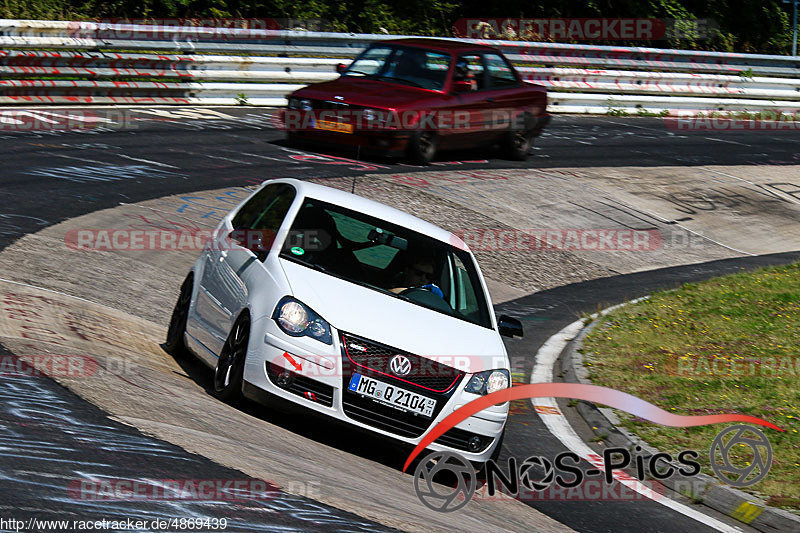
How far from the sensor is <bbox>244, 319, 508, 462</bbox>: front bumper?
6.73 meters

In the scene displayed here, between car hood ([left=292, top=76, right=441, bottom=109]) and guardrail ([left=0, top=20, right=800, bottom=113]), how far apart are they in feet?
12.9

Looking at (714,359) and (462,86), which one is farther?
(462,86)

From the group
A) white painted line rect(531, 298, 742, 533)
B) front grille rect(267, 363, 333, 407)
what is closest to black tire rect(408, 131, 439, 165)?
white painted line rect(531, 298, 742, 533)

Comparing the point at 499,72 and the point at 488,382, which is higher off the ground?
the point at 499,72

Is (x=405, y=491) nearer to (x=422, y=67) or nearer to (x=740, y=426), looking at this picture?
(x=740, y=426)

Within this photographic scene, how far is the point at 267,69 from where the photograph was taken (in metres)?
21.5

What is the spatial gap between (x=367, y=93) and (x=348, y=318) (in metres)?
10.6

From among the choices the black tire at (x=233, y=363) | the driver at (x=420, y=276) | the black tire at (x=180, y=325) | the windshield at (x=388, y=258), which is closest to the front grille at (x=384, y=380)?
the black tire at (x=233, y=363)

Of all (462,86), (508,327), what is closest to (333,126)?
(462,86)

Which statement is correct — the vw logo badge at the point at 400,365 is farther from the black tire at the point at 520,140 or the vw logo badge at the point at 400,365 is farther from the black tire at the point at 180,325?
the black tire at the point at 520,140

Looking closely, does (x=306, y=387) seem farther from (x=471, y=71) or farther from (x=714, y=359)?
(x=471, y=71)

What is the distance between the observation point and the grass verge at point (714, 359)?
8406 millimetres

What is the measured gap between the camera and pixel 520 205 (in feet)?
55.8

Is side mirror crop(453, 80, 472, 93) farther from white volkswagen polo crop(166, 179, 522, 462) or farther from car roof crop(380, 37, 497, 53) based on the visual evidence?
white volkswagen polo crop(166, 179, 522, 462)
